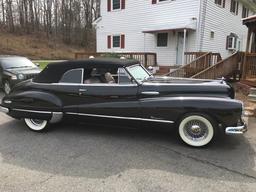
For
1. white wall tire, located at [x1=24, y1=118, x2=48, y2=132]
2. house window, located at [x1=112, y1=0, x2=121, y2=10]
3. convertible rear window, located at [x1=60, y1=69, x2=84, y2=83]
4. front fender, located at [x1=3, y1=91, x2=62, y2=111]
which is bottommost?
white wall tire, located at [x1=24, y1=118, x2=48, y2=132]

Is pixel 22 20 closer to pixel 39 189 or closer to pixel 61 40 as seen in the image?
pixel 61 40

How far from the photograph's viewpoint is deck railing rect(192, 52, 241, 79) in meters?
10.6

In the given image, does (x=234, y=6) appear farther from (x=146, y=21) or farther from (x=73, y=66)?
(x=73, y=66)

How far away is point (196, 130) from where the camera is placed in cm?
475

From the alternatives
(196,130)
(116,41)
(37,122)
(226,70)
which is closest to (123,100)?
(196,130)

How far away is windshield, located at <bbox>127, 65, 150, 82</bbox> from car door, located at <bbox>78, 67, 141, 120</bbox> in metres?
0.25

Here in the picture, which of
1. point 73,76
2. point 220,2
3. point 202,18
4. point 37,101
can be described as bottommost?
point 37,101

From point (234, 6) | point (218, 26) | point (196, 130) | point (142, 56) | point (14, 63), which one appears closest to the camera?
point (196, 130)

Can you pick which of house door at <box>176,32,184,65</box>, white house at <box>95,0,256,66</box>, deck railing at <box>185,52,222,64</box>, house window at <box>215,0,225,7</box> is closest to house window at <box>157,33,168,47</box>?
white house at <box>95,0,256,66</box>

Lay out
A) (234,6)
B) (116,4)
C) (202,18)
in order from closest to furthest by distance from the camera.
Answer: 1. (202,18)
2. (234,6)
3. (116,4)

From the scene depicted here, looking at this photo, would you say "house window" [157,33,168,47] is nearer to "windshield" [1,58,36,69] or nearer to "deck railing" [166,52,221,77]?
"deck railing" [166,52,221,77]

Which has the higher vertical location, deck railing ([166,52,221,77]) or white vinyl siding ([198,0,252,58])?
white vinyl siding ([198,0,252,58])

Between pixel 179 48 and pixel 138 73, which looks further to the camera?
pixel 179 48

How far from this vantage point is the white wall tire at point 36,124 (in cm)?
572
